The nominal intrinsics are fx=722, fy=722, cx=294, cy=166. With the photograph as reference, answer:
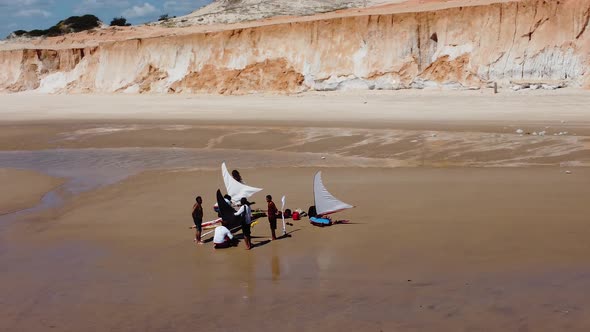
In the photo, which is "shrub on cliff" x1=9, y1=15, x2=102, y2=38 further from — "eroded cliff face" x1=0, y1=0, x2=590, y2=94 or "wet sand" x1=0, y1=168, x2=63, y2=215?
"wet sand" x1=0, y1=168, x2=63, y2=215

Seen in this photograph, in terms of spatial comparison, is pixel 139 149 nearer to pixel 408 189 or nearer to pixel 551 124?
pixel 408 189

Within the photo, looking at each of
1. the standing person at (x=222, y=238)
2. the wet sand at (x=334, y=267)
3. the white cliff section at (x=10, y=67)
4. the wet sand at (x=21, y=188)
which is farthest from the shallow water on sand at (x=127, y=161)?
the white cliff section at (x=10, y=67)

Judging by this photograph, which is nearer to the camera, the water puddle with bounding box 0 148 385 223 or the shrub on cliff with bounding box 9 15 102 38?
the water puddle with bounding box 0 148 385 223

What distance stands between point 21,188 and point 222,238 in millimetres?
7054

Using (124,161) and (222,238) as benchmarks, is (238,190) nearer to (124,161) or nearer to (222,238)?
(222,238)

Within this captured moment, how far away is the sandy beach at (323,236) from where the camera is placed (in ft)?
22.2

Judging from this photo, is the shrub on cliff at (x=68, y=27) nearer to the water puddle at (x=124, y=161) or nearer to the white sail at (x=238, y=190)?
the water puddle at (x=124, y=161)

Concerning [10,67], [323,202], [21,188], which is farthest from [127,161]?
[10,67]

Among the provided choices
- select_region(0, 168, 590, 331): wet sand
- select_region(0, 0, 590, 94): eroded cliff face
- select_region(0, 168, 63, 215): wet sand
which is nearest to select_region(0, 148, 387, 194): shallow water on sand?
select_region(0, 168, 63, 215): wet sand

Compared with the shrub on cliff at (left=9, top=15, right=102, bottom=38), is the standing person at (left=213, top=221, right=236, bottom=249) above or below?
below

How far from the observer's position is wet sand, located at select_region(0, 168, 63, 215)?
42.1 ft

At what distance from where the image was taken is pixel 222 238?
918 centimetres

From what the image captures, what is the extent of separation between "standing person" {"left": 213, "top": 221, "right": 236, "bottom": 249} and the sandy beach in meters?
0.21

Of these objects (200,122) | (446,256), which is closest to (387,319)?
(446,256)
